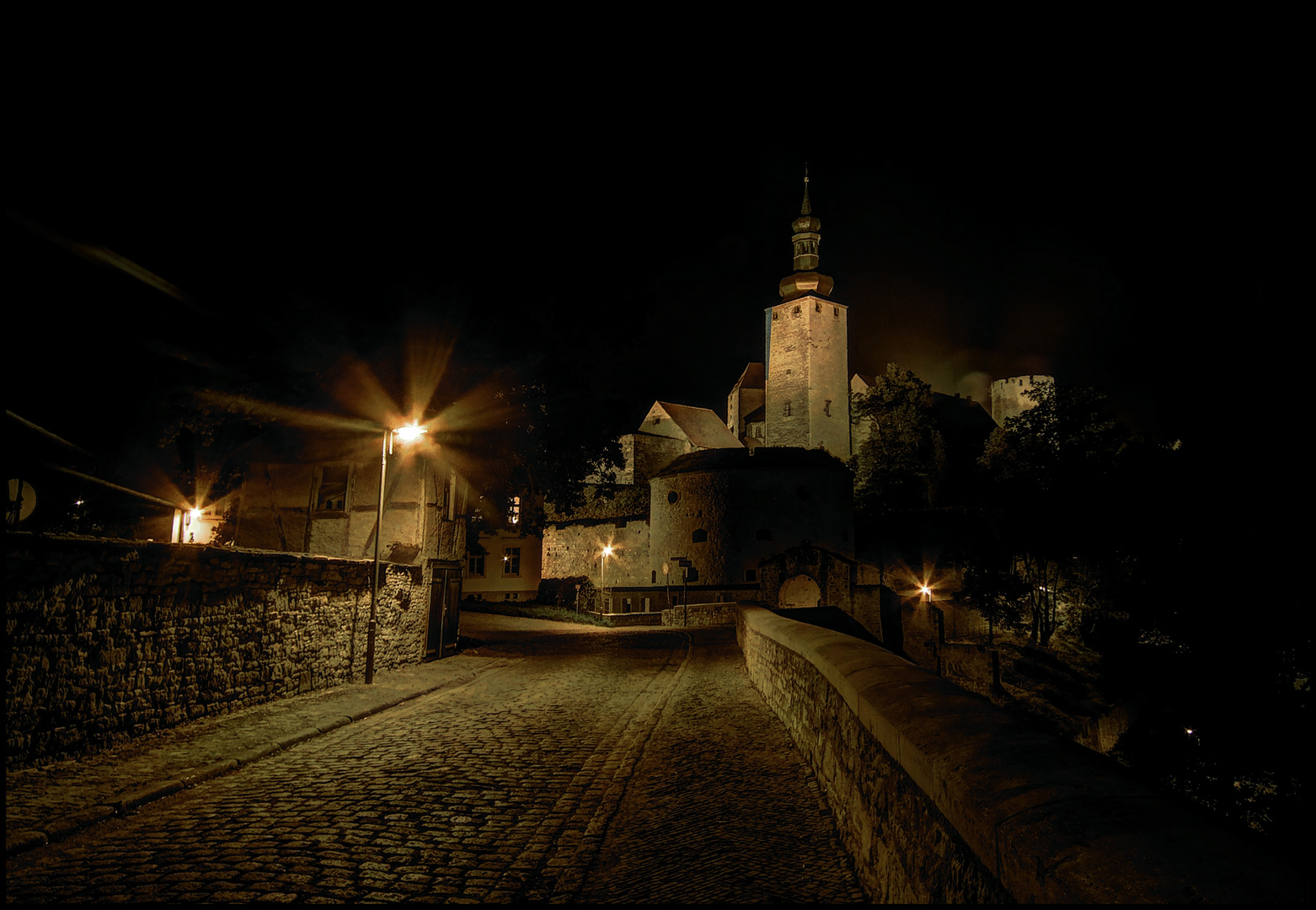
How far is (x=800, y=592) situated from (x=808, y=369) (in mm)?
28034

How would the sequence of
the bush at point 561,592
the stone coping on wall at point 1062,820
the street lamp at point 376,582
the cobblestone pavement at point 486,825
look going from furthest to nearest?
the bush at point 561,592 → the street lamp at point 376,582 → the cobblestone pavement at point 486,825 → the stone coping on wall at point 1062,820

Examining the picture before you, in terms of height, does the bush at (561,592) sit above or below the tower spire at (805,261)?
below

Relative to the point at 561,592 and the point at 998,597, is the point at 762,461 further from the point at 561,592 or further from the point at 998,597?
the point at 998,597

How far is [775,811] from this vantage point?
17.7ft

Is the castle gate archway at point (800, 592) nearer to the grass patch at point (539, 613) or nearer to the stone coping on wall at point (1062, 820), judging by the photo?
the grass patch at point (539, 613)

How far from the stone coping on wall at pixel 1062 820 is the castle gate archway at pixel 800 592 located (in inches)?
1267

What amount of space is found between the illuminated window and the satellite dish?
5.68 m

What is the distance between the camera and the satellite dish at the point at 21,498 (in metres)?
10.3

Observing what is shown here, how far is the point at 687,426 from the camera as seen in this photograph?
6328 cm

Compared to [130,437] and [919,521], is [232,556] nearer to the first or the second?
[130,437]

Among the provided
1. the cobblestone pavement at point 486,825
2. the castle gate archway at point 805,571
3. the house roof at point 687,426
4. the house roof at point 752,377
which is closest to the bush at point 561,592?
the castle gate archway at point 805,571

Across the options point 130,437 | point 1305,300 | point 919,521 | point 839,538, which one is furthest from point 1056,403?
point 130,437

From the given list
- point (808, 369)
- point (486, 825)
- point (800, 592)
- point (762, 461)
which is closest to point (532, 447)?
point (486, 825)

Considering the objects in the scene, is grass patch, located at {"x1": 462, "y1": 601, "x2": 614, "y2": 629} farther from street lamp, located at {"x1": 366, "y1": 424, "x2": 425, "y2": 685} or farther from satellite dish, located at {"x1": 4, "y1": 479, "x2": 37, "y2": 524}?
satellite dish, located at {"x1": 4, "y1": 479, "x2": 37, "y2": 524}
